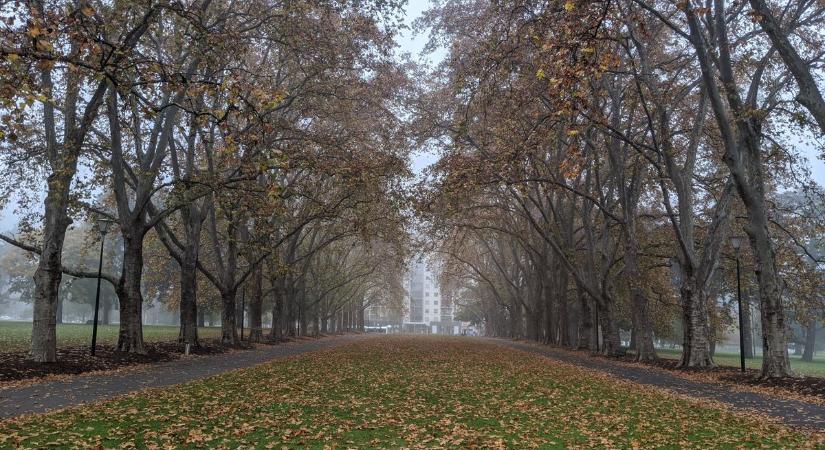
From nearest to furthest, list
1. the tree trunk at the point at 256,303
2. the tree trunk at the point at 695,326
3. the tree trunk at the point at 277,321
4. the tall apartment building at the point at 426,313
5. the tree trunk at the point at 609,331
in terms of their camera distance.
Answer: the tree trunk at the point at 695,326
the tree trunk at the point at 609,331
the tree trunk at the point at 256,303
the tree trunk at the point at 277,321
the tall apartment building at the point at 426,313

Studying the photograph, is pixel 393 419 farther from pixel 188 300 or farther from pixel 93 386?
pixel 188 300

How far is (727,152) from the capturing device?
14.0 meters

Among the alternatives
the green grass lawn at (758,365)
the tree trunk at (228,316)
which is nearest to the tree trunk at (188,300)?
the tree trunk at (228,316)

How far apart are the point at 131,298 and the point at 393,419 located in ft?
41.9

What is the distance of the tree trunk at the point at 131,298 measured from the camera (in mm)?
17312

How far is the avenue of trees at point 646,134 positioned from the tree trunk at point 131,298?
30.8 feet

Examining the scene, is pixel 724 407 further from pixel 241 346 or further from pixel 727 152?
pixel 241 346

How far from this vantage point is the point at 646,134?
23.7 metres

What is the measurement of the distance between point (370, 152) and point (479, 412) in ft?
51.7

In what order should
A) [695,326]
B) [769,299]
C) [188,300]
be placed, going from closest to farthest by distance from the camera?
[769,299] → [695,326] → [188,300]

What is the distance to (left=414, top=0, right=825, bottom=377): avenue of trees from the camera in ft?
36.2

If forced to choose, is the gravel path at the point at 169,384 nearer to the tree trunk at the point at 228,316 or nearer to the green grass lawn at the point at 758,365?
the tree trunk at the point at 228,316

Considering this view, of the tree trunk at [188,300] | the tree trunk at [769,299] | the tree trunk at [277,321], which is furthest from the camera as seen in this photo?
the tree trunk at [277,321]

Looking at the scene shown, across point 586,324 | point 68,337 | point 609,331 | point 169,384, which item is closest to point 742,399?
point 169,384
